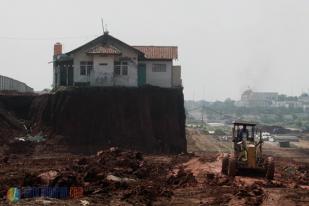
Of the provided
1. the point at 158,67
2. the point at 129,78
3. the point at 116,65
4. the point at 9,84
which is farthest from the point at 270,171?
the point at 9,84

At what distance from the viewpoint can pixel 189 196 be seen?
21.5m

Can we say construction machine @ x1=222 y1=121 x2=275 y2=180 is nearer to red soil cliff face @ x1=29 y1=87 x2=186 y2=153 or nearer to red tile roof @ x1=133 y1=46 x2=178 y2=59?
red soil cliff face @ x1=29 y1=87 x2=186 y2=153

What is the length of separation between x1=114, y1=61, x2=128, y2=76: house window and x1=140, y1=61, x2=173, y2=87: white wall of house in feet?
8.24

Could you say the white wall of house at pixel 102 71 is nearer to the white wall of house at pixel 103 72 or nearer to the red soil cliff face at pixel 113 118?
the white wall of house at pixel 103 72

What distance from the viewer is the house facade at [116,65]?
4703cm

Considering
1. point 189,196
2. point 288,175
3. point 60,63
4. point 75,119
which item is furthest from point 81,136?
point 189,196

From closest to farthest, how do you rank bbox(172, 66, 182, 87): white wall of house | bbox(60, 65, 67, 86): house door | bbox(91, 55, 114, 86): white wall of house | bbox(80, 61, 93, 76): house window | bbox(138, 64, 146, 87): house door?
bbox(91, 55, 114, 86): white wall of house < bbox(80, 61, 93, 76): house window < bbox(138, 64, 146, 87): house door < bbox(60, 65, 67, 86): house door < bbox(172, 66, 182, 87): white wall of house

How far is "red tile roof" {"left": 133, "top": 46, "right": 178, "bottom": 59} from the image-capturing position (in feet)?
164

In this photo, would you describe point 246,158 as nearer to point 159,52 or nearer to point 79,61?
point 79,61

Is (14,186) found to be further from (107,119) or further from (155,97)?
(155,97)

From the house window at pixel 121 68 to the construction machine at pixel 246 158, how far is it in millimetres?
21893

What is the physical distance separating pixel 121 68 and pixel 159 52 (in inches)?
175

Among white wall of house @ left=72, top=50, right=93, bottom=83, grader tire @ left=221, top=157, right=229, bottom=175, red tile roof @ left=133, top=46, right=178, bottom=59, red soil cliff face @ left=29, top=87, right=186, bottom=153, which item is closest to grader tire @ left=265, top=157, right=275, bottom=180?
grader tire @ left=221, top=157, right=229, bottom=175

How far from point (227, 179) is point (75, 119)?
778 inches
